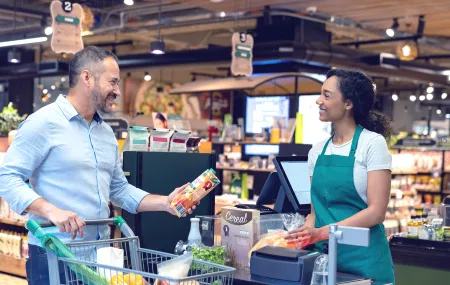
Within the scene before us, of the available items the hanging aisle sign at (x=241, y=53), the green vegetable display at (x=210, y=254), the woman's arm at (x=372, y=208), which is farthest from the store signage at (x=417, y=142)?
the green vegetable display at (x=210, y=254)

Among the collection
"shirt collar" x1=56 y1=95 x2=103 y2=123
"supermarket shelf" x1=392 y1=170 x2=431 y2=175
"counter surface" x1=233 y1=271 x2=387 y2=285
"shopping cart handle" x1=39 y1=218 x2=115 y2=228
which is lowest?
"counter surface" x1=233 y1=271 x2=387 y2=285

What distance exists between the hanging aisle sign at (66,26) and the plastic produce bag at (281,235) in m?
6.64

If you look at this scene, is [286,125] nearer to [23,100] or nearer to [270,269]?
[270,269]

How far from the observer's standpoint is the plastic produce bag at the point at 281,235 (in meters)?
2.59

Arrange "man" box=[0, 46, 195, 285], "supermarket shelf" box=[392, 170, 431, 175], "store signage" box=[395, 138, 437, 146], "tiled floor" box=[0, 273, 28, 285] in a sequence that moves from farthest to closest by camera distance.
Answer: "store signage" box=[395, 138, 437, 146]
"supermarket shelf" box=[392, 170, 431, 175]
"tiled floor" box=[0, 273, 28, 285]
"man" box=[0, 46, 195, 285]

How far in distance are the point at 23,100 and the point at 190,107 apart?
16.2ft

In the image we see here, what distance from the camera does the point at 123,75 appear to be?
1856 centimetres

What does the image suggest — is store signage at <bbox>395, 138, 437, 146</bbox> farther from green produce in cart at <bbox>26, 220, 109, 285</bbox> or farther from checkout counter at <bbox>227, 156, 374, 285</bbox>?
green produce in cart at <bbox>26, 220, 109, 285</bbox>

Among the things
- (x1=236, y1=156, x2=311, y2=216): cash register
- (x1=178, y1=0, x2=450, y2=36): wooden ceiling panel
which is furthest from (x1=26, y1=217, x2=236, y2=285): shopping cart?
(x1=178, y1=0, x2=450, y2=36): wooden ceiling panel

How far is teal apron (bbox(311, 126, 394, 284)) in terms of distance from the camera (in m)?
2.69

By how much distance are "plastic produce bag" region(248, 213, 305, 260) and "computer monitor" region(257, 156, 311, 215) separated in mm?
205

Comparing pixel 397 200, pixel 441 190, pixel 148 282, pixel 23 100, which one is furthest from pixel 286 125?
pixel 23 100

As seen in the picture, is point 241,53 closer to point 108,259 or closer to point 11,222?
point 11,222

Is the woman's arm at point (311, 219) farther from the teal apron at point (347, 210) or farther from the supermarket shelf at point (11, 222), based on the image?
the supermarket shelf at point (11, 222)
